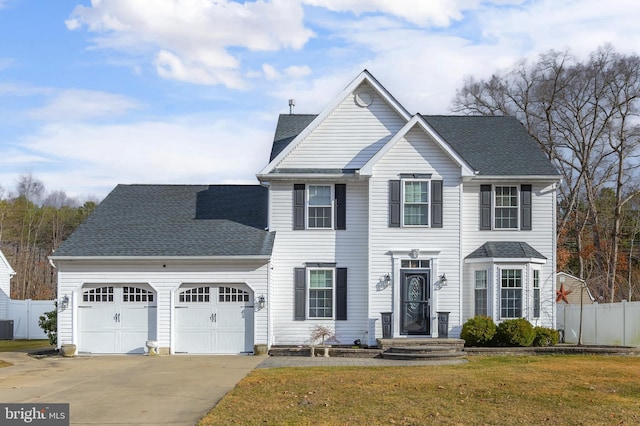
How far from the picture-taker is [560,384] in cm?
1606

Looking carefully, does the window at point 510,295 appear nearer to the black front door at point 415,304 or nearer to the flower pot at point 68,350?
the black front door at point 415,304

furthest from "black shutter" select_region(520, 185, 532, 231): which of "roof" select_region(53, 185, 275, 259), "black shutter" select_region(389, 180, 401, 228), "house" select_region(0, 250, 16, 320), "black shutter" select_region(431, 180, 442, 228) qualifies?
"house" select_region(0, 250, 16, 320)

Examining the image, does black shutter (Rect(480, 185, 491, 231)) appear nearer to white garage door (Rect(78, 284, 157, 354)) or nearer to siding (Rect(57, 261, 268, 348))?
siding (Rect(57, 261, 268, 348))

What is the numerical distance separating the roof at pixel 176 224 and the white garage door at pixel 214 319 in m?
1.34

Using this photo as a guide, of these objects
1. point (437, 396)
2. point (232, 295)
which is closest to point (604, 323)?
point (232, 295)

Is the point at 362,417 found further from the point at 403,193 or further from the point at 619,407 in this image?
the point at 403,193

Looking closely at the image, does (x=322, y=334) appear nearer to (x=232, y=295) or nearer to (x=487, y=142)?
(x=232, y=295)

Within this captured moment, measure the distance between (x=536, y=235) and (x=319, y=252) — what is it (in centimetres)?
720

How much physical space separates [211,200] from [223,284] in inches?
175

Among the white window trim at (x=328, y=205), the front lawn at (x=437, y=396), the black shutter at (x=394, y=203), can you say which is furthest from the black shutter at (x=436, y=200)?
the front lawn at (x=437, y=396)

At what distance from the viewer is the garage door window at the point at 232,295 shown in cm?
2523

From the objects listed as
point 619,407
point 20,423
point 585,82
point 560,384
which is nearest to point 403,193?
point 560,384

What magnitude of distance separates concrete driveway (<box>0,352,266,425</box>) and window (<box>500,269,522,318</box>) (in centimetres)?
791

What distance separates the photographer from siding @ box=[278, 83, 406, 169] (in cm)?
2609
